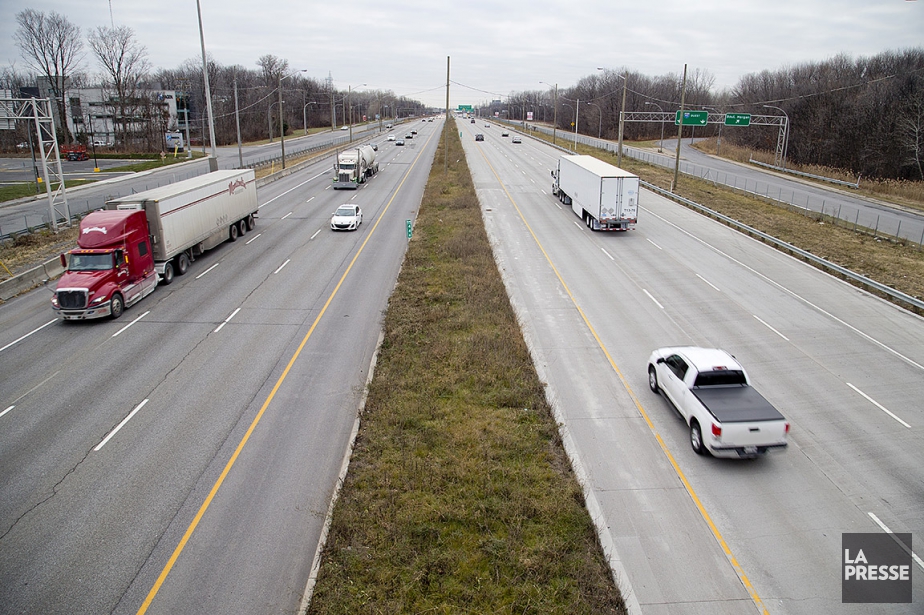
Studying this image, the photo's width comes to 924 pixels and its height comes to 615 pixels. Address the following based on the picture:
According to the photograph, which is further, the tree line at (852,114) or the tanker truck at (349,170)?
the tree line at (852,114)

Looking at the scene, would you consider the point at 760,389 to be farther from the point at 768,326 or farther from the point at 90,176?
the point at 90,176

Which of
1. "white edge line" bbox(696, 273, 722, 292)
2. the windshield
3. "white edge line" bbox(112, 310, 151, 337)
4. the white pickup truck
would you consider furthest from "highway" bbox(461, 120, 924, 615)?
the windshield

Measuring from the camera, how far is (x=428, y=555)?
1020cm

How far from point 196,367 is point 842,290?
26.1 meters

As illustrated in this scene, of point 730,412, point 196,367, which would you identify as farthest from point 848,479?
point 196,367

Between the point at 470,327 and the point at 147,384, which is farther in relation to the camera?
the point at 470,327

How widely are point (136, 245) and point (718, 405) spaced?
2262 centimetres

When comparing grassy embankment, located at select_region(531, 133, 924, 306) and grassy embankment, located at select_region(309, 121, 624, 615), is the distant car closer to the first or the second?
grassy embankment, located at select_region(309, 121, 624, 615)

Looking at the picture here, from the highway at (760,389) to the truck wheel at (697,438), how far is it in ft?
0.76

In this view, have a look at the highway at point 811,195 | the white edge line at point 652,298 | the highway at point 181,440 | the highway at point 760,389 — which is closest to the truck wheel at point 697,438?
the highway at point 760,389

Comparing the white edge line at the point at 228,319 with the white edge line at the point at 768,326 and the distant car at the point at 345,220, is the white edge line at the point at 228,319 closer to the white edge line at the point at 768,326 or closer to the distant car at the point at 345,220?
the distant car at the point at 345,220

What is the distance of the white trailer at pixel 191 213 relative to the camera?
1000 inches

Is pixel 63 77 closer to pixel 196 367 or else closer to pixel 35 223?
pixel 35 223

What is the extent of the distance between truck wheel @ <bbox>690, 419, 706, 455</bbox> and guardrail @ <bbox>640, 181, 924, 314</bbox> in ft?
49.1
